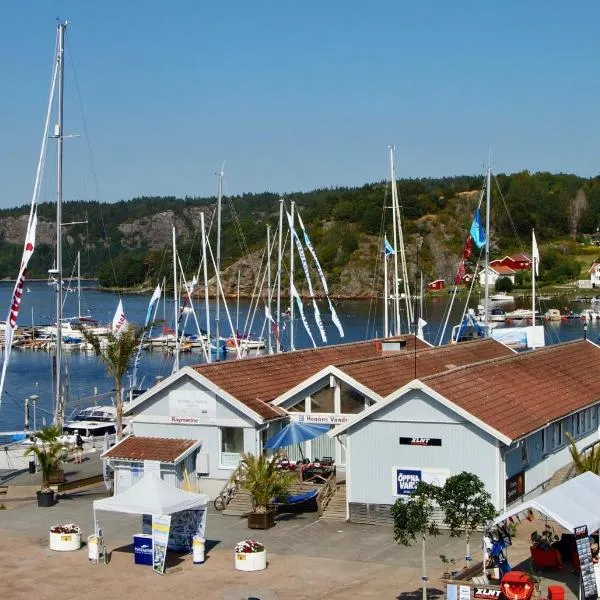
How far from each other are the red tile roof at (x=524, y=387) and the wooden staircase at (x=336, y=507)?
4536 millimetres

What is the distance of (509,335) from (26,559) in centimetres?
5417

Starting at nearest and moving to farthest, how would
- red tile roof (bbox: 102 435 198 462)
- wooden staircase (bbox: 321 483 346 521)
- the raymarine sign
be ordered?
the raymarine sign < wooden staircase (bbox: 321 483 346 521) < red tile roof (bbox: 102 435 198 462)

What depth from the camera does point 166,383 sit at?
37.2m

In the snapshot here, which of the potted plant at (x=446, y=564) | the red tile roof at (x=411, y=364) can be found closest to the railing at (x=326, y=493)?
the red tile roof at (x=411, y=364)

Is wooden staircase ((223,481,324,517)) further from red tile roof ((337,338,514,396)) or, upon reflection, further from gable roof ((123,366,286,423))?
red tile roof ((337,338,514,396))

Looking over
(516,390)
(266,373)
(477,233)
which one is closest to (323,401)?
(266,373)

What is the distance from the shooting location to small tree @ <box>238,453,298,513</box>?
3222cm

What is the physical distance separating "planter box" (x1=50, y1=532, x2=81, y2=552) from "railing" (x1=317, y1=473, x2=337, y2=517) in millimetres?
7385

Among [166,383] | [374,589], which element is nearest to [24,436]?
[166,383]

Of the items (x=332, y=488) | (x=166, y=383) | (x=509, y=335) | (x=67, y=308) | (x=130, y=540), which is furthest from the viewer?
(x=67, y=308)

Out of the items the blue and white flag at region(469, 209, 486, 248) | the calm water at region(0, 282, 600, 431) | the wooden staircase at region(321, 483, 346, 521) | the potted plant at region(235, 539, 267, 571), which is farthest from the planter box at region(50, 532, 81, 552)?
the calm water at region(0, 282, 600, 431)

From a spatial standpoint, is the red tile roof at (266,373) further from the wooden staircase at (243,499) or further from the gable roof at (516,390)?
the gable roof at (516,390)

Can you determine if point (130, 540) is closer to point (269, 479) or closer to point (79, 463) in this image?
point (269, 479)

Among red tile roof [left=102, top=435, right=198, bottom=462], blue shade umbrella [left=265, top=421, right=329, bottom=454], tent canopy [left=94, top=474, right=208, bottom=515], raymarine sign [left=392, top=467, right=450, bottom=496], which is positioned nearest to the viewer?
tent canopy [left=94, top=474, right=208, bottom=515]
